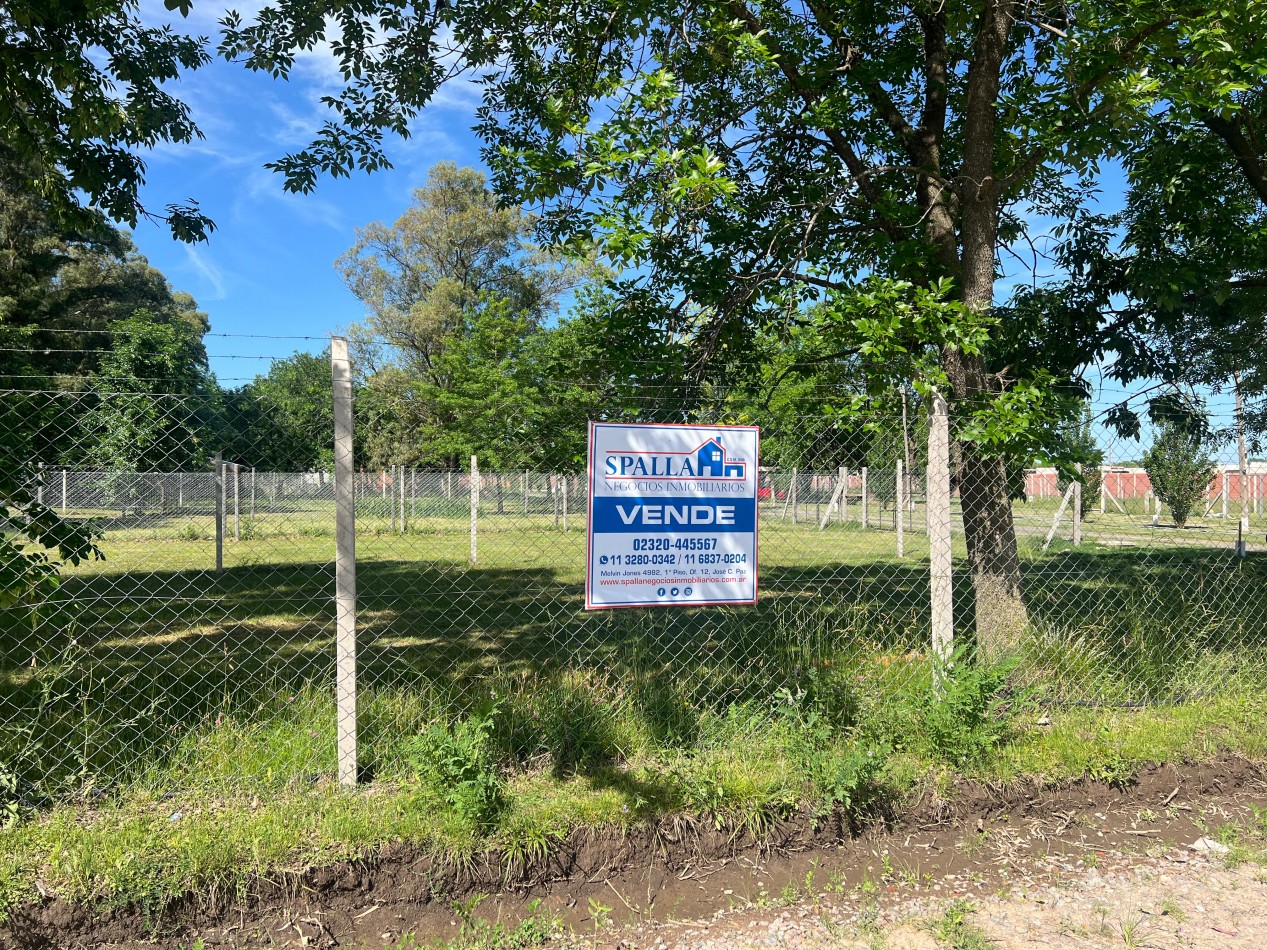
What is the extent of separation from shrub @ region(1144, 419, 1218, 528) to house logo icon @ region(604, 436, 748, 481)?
402 cm

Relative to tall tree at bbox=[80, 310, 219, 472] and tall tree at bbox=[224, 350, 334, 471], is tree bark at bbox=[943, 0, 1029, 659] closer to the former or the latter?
tall tree at bbox=[224, 350, 334, 471]

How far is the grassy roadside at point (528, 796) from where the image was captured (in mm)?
3203

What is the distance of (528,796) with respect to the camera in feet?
12.4

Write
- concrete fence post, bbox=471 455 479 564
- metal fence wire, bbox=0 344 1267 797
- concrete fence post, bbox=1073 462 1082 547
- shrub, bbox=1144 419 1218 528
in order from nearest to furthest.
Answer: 1. metal fence wire, bbox=0 344 1267 797
2. shrub, bbox=1144 419 1218 528
3. concrete fence post, bbox=471 455 479 564
4. concrete fence post, bbox=1073 462 1082 547

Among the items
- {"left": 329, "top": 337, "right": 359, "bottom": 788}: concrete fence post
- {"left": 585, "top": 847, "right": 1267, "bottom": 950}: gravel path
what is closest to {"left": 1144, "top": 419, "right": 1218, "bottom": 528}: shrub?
{"left": 585, "top": 847, "right": 1267, "bottom": 950}: gravel path

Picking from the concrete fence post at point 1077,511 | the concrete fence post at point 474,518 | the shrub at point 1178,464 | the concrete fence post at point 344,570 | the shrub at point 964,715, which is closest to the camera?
the concrete fence post at point 344,570

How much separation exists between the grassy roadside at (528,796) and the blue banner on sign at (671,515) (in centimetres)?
106

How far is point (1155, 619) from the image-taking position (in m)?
6.11

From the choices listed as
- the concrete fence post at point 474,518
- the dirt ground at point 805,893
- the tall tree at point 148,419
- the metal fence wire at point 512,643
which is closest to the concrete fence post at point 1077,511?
the metal fence wire at point 512,643

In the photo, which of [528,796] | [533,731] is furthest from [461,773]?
[533,731]

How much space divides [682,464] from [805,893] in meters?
2.15

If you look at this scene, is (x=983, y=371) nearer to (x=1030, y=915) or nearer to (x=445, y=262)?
(x=1030, y=915)

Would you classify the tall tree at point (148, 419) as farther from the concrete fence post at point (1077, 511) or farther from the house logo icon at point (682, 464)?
the concrete fence post at point (1077, 511)

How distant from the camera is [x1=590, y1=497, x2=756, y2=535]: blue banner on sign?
4215 millimetres
